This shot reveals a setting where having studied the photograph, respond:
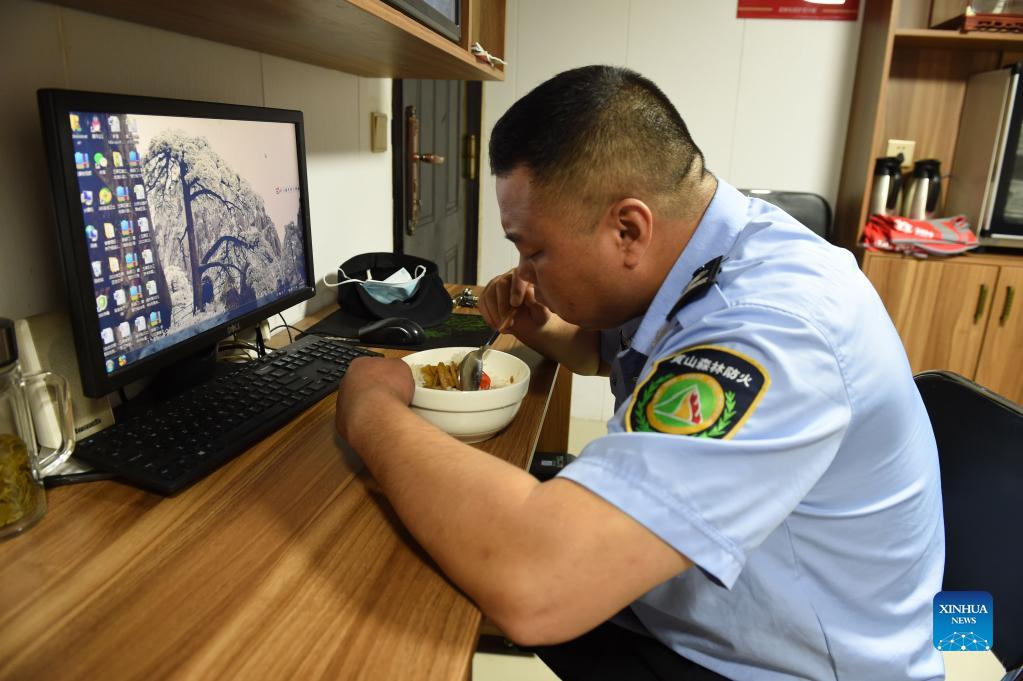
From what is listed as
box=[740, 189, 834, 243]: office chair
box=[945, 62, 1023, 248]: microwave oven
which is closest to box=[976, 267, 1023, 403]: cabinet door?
box=[945, 62, 1023, 248]: microwave oven

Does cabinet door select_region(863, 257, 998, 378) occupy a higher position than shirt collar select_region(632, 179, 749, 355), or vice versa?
shirt collar select_region(632, 179, 749, 355)

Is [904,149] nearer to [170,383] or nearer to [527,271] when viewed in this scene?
[527,271]

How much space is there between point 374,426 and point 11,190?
0.52 meters

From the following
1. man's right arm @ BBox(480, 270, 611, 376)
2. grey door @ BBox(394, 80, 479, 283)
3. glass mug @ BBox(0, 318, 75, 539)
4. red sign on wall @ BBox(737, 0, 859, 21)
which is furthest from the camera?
red sign on wall @ BBox(737, 0, 859, 21)

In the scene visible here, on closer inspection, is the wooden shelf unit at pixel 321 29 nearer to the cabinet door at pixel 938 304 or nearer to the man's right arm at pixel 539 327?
the man's right arm at pixel 539 327

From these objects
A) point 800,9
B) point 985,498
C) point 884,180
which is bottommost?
point 985,498

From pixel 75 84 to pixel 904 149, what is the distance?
291 centimetres

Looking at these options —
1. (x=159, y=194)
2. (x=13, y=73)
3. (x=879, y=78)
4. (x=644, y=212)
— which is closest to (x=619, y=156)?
(x=644, y=212)

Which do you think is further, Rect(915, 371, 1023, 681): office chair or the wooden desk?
Rect(915, 371, 1023, 681): office chair

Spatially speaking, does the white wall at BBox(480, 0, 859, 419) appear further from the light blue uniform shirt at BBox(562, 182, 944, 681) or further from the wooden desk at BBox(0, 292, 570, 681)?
the wooden desk at BBox(0, 292, 570, 681)

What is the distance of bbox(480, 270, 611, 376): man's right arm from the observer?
1.28m

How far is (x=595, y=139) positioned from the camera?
771 millimetres

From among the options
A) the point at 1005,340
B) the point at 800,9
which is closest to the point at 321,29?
the point at 800,9

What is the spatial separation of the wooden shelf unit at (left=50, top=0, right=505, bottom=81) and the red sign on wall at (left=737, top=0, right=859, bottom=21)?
1665 mm
